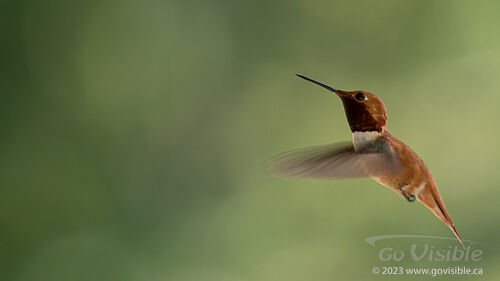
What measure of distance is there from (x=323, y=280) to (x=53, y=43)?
185 centimetres

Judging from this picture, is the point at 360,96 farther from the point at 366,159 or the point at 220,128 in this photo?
the point at 220,128

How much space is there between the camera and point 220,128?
2.87 meters

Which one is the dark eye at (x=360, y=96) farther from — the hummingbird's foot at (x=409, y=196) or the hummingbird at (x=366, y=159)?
the hummingbird's foot at (x=409, y=196)

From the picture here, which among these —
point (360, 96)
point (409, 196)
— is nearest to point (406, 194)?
point (409, 196)

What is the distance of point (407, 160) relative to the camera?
106 centimetres

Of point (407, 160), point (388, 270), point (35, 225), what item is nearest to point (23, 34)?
point (35, 225)

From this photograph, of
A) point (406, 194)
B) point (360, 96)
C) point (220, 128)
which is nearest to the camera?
point (360, 96)

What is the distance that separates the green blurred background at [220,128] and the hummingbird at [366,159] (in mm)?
1339

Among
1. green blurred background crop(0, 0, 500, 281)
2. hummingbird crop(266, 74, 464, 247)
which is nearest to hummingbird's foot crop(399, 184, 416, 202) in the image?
hummingbird crop(266, 74, 464, 247)

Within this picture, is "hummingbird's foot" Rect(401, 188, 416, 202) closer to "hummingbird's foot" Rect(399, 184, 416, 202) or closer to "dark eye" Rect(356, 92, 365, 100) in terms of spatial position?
"hummingbird's foot" Rect(399, 184, 416, 202)

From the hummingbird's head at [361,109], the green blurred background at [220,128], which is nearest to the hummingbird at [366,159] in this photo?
the hummingbird's head at [361,109]

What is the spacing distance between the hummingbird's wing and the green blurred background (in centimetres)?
143

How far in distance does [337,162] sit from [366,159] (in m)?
0.05

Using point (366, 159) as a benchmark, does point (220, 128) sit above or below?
below
